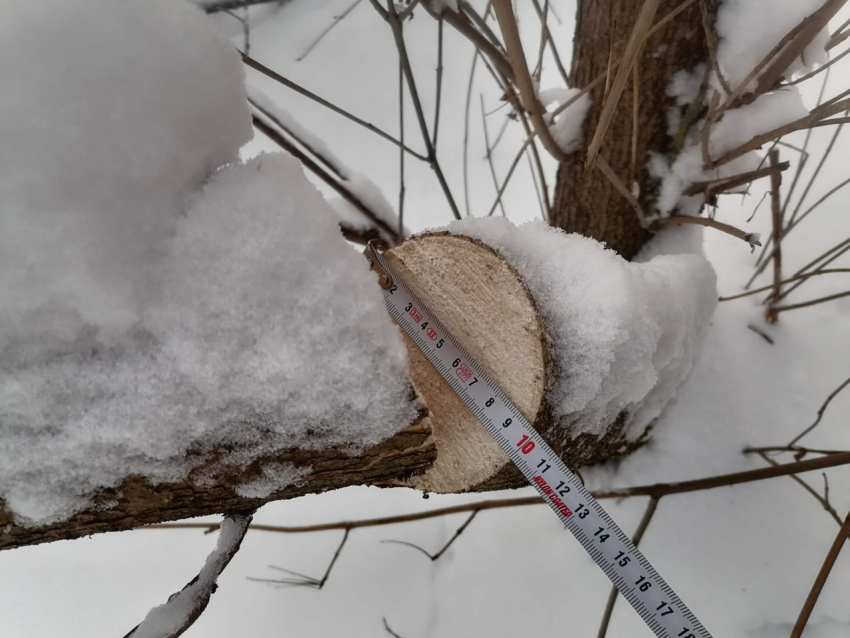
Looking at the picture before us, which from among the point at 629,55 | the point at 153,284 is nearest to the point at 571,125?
the point at 629,55

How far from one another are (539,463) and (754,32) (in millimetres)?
875

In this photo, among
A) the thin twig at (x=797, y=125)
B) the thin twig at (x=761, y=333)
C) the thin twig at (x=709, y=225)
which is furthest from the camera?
the thin twig at (x=761, y=333)

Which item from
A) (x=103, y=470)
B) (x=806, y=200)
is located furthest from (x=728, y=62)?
(x=103, y=470)

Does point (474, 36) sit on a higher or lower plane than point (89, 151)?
higher

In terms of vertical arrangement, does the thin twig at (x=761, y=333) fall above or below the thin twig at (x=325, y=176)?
below

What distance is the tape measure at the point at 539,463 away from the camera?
0.65m

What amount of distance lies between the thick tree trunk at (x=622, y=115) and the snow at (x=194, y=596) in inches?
34.0

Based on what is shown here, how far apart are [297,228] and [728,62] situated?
911 millimetres

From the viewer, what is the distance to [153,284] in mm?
507

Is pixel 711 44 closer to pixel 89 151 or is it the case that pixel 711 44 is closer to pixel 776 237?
pixel 776 237

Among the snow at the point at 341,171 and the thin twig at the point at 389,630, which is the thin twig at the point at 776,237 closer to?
the snow at the point at 341,171

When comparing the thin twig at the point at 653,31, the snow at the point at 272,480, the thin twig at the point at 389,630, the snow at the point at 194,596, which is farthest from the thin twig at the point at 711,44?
the thin twig at the point at 389,630

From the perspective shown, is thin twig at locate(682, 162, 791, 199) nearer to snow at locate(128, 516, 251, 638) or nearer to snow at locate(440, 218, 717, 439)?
snow at locate(440, 218, 717, 439)

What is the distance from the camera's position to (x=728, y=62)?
0.95 meters
